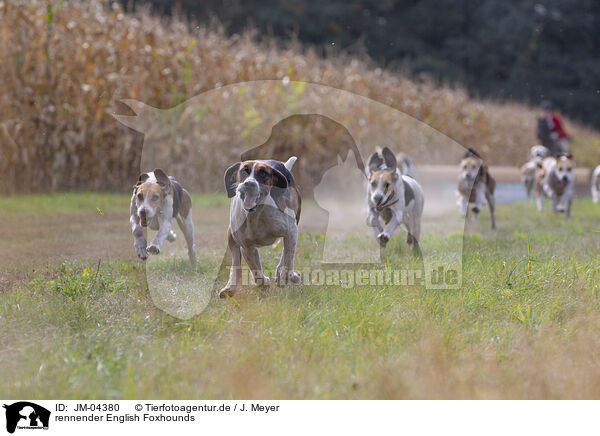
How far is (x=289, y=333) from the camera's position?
3369 millimetres

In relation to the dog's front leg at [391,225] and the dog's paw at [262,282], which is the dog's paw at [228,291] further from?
the dog's front leg at [391,225]

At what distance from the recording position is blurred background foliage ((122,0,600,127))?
27648 millimetres

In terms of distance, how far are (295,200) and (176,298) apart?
0.93 meters

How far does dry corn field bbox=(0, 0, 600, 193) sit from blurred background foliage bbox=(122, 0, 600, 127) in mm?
16176

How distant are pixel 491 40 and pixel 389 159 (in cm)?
2715

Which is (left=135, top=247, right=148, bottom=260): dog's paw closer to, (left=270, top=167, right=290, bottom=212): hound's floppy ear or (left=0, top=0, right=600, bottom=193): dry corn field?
(left=270, top=167, right=290, bottom=212): hound's floppy ear

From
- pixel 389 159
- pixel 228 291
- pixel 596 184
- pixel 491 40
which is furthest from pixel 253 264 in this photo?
pixel 491 40

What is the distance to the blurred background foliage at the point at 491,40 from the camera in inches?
1089

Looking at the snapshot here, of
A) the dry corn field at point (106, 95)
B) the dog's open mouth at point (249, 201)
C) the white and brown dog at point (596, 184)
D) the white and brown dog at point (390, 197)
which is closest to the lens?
the dog's open mouth at point (249, 201)

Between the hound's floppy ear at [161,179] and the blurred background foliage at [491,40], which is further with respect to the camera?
the blurred background foliage at [491,40]

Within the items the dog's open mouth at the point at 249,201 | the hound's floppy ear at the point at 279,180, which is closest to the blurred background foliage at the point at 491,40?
the hound's floppy ear at the point at 279,180

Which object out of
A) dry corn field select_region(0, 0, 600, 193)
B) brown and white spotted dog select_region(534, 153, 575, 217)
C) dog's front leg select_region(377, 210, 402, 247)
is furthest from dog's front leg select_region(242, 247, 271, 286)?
brown and white spotted dog select_region(534, 153, 575, 217)
